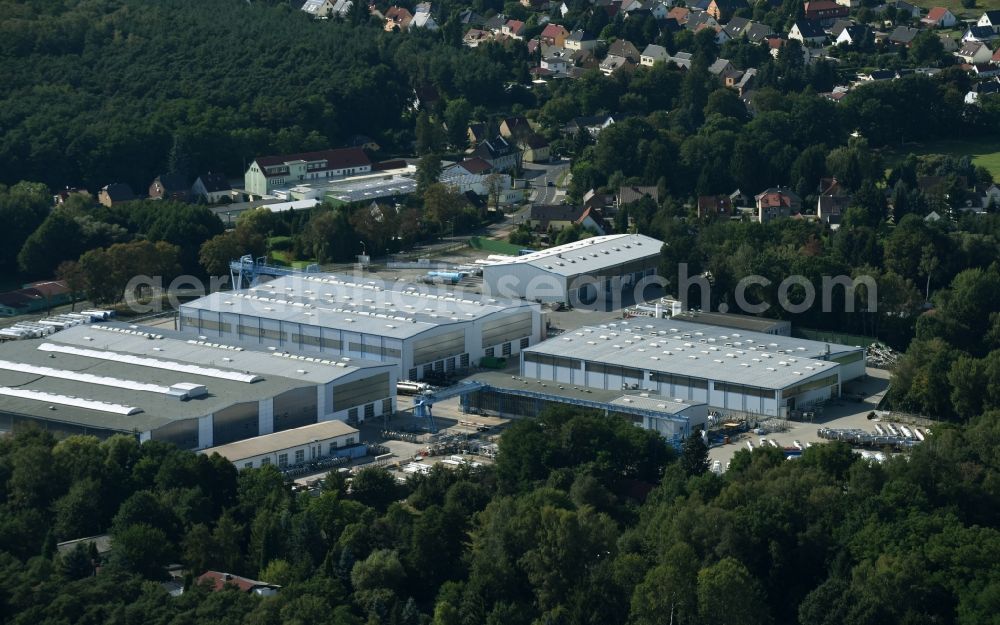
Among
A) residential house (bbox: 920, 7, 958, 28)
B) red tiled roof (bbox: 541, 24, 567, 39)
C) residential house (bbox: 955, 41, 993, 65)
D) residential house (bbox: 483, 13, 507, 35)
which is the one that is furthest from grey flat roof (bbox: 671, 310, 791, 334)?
residential house (bbox: 483, 13, 507, 35)

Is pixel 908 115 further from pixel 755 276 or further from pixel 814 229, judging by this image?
pixel 755 276

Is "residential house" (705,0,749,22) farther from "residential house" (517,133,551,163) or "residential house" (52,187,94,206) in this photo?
"residential house" (52,187,94,206)

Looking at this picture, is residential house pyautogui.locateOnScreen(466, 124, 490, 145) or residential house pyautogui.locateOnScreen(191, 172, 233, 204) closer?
residential house pyautogui.locateOnScreen(191, 172, 233, 204)

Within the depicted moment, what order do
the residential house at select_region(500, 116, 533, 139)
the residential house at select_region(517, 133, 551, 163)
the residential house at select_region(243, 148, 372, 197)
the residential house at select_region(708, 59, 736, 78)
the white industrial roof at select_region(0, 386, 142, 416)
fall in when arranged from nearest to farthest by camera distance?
the white industrial roof at select_region(0, 386, 142, 416) → the residential house at select_region(243, 148, 372, 197) → the residential house at select_region(517, 133, 551, 163) → the residential house at select_region(500, 116, 533, 139) → the residential house at select_region(708, 59, 736, 78)

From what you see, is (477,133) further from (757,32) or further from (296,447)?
(296,447)

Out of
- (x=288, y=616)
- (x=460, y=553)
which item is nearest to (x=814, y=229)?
(x=460, y=553)

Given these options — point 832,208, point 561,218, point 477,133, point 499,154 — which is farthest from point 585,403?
point 477,133

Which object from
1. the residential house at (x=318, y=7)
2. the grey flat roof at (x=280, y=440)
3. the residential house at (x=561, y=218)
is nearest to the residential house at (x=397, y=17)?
the residential house at (x=318, y=7)
